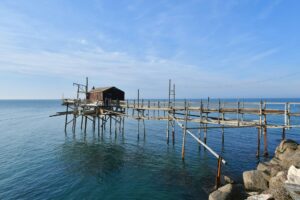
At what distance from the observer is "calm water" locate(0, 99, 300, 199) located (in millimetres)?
16125

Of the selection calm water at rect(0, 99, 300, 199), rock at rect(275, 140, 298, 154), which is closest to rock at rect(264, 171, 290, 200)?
calm water at rect(0, 99, 300, 199)

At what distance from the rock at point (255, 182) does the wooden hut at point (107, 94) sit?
26099mm

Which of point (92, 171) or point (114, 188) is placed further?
point (92, 171)

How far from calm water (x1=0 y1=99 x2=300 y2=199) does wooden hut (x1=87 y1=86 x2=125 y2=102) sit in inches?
296

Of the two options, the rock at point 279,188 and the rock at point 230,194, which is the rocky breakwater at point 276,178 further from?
the rock at point 230,194

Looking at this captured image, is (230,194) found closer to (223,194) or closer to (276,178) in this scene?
(223,194)

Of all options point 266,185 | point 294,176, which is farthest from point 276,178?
point 266,185

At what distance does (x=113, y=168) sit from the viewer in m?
21.0

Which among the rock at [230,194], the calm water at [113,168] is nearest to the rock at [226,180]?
the calm water at [113,168]

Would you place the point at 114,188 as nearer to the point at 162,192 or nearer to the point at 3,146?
the point at 162,192

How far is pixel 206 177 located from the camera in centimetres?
1836

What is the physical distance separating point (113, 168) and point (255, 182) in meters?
11.4

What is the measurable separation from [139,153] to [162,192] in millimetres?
10522

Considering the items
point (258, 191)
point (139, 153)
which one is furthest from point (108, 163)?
point (258, 191)
